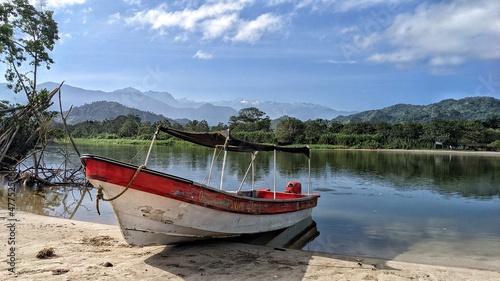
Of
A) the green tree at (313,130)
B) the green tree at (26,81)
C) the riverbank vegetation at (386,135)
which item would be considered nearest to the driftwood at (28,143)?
the green tree at (26,81)

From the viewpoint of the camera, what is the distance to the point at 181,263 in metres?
7.65

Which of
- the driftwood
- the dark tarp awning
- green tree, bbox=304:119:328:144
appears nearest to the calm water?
the driftwood

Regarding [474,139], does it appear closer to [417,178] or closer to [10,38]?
[417,178]

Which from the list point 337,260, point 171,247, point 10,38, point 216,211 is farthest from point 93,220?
point 10,38

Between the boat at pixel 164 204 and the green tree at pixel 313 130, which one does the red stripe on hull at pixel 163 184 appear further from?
the green tree at pixel 313 130

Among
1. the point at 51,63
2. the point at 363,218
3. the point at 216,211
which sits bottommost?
the point at 363,218

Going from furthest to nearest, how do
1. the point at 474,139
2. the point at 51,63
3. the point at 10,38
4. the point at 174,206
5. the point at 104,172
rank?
the point at 474,139
the point at 51,63
the point at 10,38
the point at 174,206
the point at 104,172

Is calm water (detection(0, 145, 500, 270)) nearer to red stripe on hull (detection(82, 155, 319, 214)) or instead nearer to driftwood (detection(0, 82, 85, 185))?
driftwood (detection(0, 82, 85, 185))

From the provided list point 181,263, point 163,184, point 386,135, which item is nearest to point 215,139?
point 163,184

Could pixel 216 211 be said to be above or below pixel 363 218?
above

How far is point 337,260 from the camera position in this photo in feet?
29.1

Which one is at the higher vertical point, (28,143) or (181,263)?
(28,143)

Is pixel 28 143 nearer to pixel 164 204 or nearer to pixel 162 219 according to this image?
pixel 162 219

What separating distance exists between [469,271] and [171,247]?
6.79 metres
